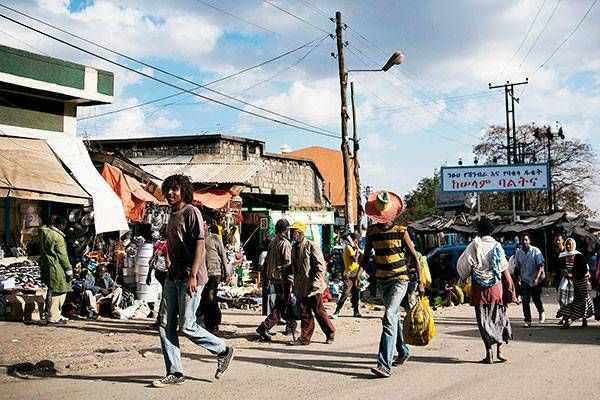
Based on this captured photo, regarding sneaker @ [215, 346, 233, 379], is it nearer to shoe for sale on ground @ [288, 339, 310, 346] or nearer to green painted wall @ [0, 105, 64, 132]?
shoe for sale on ground @ [288, 339, 310, 346]

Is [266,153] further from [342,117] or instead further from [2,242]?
[2,242]

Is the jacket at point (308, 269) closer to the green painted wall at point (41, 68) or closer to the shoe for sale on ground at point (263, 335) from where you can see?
the shoe for sale on ground at point (263, 335)

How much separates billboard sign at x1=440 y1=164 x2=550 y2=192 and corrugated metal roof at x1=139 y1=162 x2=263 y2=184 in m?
11.1

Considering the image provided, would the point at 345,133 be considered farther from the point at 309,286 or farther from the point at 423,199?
the point at 423,199

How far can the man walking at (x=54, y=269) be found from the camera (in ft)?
36.1

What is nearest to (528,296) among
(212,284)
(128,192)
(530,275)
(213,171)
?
(530,275)

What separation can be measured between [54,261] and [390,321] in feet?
20.6

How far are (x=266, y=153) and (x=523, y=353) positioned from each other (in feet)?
74.9

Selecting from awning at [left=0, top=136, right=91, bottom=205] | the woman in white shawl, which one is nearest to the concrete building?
awning at [left=0, top=136, right=91, bottom=205]

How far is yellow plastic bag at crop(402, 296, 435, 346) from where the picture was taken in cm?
770

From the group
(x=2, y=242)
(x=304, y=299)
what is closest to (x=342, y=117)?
(x=2, y=242)

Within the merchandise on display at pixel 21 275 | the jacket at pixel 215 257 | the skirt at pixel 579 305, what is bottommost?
the skirt at pixel 579 305

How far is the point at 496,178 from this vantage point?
1194 inches

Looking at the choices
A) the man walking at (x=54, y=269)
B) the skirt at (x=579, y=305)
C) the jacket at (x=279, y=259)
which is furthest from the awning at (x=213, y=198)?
the skirt at (x=579, y=305)
